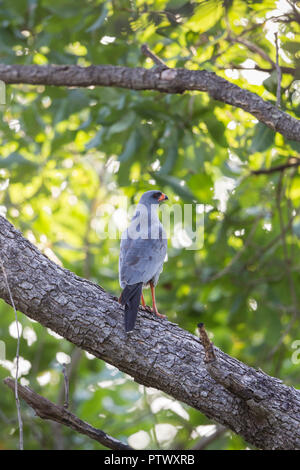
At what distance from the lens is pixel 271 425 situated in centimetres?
298

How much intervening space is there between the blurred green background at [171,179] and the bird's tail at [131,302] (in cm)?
185

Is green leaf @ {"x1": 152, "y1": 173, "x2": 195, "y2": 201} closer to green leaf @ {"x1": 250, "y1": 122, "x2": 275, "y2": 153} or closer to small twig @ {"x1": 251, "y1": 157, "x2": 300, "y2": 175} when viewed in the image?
small twig @ {"x1": 251, "y1": 157, "x2": 300, "y2": 175}

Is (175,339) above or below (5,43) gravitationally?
below

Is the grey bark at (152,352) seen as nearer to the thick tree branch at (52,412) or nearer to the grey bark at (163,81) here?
the thick tree branch at (52,412)

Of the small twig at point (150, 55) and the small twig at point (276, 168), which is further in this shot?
the small twig at point (276, 168)

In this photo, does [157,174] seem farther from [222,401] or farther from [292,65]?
[222,401]

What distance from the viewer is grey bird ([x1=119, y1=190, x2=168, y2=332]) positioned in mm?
3703

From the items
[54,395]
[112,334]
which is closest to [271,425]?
[112,334]

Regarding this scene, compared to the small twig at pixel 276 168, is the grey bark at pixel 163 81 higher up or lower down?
higher up

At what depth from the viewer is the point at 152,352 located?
316 centimetres

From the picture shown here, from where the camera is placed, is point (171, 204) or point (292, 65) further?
point (171, 204)

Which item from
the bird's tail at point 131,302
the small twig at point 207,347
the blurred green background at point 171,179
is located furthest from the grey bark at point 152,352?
the blurred green background at point 171,179

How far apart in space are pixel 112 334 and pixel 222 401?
0.73 meters

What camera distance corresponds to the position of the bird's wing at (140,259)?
392cm
